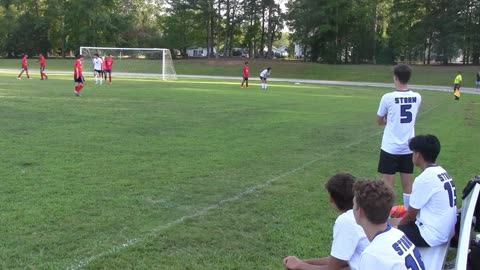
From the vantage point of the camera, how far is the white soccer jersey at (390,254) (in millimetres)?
2492

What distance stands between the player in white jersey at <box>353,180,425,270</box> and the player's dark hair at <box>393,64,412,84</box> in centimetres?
332

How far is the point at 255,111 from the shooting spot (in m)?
17.1

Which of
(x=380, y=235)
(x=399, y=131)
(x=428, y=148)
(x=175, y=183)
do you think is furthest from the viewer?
(x=175, y=183)

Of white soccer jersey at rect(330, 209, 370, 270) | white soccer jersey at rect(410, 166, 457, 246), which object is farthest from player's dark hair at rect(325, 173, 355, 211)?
white soccer jersey at rect(410, 166, 457, 246)

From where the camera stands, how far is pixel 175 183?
7.14m

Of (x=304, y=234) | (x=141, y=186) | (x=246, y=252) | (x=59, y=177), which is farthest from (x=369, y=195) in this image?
(x=59, y=177)

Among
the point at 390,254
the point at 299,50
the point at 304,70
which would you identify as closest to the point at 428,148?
the point at 390,254

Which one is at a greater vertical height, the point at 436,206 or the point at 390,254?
the point at 390,254

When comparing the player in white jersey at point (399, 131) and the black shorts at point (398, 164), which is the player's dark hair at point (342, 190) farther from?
the black shorts at point (398, 164)

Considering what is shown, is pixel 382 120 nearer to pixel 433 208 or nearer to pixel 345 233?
pixel 433 208

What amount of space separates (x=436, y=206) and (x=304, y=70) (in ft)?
180

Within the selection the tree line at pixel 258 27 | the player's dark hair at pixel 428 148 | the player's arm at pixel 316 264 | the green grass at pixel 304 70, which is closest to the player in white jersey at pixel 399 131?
the player's dark hair at pixel 428 148

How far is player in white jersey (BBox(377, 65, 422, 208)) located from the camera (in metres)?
6.07

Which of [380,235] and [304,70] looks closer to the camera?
[380,235]
